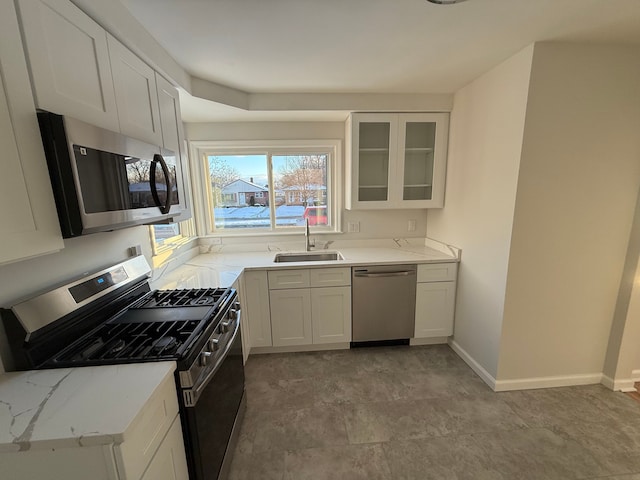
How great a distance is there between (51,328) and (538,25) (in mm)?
2725

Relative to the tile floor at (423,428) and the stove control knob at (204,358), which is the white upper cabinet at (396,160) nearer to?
the tile floor at (423,428)

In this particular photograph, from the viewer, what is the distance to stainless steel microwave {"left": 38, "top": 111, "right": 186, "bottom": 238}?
87 cm

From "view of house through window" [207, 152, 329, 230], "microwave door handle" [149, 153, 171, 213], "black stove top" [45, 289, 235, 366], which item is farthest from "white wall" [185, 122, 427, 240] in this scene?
"black stove top" [45, 289, 235, 366]

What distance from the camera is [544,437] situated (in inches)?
65.1

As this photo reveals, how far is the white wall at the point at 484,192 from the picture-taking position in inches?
70.1

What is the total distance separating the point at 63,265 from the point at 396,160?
252cm

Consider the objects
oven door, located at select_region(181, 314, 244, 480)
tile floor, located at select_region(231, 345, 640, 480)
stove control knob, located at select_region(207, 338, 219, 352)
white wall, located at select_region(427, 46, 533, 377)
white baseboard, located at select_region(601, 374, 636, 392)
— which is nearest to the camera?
oven door, located at select_region(181, 314, 244, 480)

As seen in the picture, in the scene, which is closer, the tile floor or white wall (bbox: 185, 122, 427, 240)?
the tile floor

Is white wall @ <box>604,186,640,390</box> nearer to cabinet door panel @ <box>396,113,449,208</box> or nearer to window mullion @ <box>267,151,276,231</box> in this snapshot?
cabinet door panel @ <box>396,113,449,208</box>

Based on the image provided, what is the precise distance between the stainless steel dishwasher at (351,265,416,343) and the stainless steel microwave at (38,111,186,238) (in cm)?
170

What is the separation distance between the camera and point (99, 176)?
1002 mm

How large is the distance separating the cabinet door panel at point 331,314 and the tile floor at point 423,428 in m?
0.30

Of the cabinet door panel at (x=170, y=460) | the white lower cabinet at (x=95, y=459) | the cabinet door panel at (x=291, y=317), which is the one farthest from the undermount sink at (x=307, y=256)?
the white lower cabinet at (x=95, y=459)

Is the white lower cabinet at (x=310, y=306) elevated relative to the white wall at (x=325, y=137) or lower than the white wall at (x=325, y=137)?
lower
